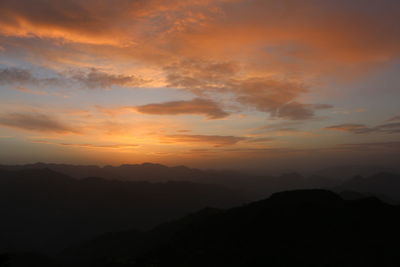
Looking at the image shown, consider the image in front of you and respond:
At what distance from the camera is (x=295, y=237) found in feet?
323

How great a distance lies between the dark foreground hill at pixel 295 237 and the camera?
87.2 m

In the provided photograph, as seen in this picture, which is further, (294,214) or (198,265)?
(294,214)

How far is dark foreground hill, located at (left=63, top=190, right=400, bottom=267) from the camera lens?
87250 millimetres

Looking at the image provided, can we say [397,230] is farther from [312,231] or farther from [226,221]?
[226,221]

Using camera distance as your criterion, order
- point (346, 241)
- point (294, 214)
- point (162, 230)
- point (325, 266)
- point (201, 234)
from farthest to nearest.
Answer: point (162, 230) < point (201, 234) < point (294, 214) < point (346, 241) < point (325, 266)

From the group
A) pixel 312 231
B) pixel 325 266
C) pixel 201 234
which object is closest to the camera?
pixel 325 266

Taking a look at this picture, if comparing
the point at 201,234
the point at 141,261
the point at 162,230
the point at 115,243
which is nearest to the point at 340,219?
the point at 201,234

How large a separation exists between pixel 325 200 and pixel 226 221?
51.3 m

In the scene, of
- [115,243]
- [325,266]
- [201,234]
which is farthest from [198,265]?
[115,243]

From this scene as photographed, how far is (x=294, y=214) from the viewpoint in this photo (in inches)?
4419

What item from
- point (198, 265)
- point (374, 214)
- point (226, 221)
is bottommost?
point (198, 265)

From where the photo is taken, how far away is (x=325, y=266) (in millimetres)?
81250

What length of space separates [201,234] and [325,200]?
6494cm

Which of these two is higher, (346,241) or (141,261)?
(346,241)
